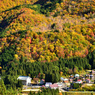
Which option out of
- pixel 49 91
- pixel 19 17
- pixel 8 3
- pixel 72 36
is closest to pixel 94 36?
pixel 72 36

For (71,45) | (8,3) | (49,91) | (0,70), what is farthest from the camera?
(8,3)

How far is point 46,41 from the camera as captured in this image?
66.8 m

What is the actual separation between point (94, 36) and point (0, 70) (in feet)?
104

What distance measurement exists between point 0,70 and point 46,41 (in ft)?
53.4

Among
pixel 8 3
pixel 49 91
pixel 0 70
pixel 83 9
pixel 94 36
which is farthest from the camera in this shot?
pixel 8 3

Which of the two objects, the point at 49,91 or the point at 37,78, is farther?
the point at 37,78

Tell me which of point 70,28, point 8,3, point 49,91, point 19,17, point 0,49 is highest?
point 8,3

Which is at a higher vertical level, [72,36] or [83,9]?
[83,9]

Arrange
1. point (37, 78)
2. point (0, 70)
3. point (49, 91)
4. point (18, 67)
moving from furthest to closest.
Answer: point (0, 70) → point (18, 67) → point (37, 78) → point (49, 91)

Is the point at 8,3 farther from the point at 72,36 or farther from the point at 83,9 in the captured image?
the point at 72,36

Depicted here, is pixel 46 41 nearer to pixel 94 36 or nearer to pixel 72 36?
pixel 72 36

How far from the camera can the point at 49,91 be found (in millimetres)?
34719

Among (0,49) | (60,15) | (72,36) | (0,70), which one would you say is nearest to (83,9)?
(60,15)

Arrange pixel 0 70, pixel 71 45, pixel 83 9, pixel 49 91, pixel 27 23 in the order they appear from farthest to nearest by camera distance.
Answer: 1. pixel 83 9
2. pixel 27 23
3. pixel 71 45
4. pixel 0 70
5. pixel 49 91
